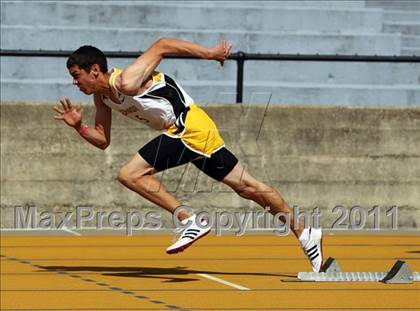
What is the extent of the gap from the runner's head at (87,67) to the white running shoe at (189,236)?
1.42 meters

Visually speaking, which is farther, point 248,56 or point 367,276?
point 248,56

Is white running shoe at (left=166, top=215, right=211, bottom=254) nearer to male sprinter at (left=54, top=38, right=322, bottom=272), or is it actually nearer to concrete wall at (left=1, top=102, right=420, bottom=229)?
male sprinter at (left=54, top=38, right=322, bottom=272)

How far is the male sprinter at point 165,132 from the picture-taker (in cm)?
1202

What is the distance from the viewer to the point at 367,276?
11945 mm

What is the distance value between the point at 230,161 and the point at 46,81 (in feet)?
32.6

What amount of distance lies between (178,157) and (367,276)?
1.88 m

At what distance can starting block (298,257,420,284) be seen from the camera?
11828 millimetres

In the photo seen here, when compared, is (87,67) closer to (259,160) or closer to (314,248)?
(314,248)

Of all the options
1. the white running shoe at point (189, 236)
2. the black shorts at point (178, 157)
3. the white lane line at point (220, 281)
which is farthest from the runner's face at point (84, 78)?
the white lane line at point (220, 281)

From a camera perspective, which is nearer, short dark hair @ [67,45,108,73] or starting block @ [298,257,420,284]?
starting block @ [298,257,420,284]

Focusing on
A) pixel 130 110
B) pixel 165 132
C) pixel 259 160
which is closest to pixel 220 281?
pixel 165 132

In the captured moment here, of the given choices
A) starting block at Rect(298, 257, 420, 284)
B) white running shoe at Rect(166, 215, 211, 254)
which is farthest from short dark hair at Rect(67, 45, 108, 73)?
starting block at Rect(298, 257, 420, 284)

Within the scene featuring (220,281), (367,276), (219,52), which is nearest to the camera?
(219,52)

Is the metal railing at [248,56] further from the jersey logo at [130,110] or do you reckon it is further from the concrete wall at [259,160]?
the jersey logo at [130,110]
